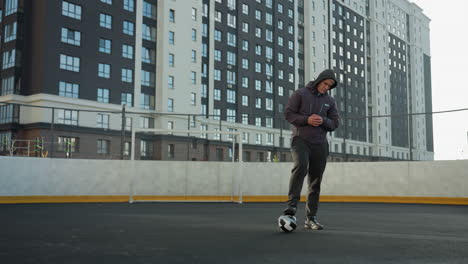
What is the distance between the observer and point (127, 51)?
44.6 meters

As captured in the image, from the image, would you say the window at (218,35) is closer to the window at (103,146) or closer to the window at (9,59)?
the window at (9,59)

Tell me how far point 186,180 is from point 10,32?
111 ft

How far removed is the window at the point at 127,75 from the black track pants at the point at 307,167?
4048cm

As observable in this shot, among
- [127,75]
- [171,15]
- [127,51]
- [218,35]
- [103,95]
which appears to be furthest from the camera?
[218,35]

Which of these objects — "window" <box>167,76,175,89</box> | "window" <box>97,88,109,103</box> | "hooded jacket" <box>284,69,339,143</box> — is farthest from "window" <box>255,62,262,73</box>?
"hooded jacket" <box>284,69,339,143</box>

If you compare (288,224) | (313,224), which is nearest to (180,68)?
(313,224)

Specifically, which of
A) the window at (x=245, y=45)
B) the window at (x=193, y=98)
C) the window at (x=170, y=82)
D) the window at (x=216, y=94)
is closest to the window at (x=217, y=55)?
the window at (x=216, y=94)

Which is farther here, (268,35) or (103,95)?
(268,35)

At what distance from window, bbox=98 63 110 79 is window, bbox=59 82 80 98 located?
2860 mm

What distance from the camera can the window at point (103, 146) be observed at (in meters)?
15.4

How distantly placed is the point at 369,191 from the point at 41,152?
10721 millimetres

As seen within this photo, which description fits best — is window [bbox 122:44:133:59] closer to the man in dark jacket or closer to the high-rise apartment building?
the high-rise apartment building

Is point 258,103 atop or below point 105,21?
below

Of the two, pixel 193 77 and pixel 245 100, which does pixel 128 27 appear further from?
pixel 245 100
